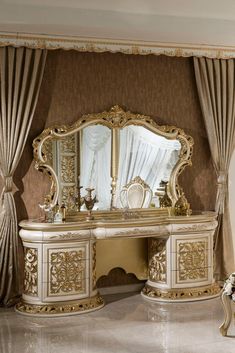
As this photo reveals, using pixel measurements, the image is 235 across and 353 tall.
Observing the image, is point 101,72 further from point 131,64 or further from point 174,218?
point 174,218

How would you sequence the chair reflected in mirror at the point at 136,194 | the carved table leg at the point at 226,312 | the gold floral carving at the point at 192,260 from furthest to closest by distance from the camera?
the chair reflected in mirror at the point at 136,194 → the gold floral carving at the point at 192,260 → the carved table leg at the point at 226,312

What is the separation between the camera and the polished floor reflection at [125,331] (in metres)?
3.76

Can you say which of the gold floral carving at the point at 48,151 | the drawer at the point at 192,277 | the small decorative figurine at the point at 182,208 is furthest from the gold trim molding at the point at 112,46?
the drawer at the point at 192,277

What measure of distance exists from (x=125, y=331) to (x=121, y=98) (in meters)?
2.45

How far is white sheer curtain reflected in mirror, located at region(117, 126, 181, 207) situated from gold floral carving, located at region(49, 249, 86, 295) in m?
0.88

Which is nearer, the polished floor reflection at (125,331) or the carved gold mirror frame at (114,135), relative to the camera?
the polished floor reflection at (125,331)

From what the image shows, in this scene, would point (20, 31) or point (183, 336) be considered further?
point (20, 31)

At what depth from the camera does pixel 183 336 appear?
13.1 ft

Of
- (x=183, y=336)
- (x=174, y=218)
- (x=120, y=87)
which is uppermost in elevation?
(x=120, y=87)

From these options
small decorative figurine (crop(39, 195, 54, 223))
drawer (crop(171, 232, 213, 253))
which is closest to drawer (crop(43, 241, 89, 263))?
small decorative figurine (crop(39, 195, 54, 223))

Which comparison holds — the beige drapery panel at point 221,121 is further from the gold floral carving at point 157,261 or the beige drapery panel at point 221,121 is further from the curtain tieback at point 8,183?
the curtain tieback at point 8,183

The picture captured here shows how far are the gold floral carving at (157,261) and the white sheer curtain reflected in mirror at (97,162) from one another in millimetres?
648

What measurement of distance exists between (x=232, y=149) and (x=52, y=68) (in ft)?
7.21

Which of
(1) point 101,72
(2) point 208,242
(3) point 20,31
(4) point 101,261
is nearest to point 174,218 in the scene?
(2) point 208,242
